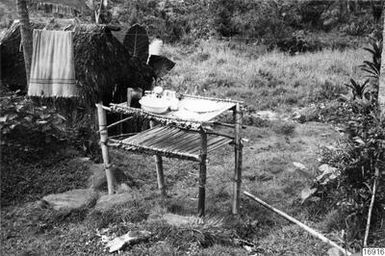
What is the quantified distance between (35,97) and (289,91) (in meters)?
5.99

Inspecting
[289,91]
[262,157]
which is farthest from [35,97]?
[289,91]

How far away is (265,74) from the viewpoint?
10.7 m

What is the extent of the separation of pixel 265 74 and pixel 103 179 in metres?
6.56

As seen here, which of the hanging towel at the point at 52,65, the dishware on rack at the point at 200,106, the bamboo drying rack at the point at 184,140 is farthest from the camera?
the hanging towel at the point at 52,65

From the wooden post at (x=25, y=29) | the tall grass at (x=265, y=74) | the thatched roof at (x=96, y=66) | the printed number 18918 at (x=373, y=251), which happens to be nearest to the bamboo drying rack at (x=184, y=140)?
the thatched roof at (x=96, y=66)

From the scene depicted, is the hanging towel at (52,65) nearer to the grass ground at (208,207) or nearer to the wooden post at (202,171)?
the grass ground at (208,207)

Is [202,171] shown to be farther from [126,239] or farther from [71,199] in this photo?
[71,199]

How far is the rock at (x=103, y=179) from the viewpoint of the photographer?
5175mm

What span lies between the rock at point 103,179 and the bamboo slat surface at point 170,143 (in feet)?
2.00

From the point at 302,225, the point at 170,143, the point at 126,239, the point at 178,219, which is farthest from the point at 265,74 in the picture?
the point at 126,239

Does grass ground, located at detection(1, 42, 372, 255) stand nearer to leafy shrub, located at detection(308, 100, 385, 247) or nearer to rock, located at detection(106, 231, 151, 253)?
rock, located at detection(106, 231, 151, 253)

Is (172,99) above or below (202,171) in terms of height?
above

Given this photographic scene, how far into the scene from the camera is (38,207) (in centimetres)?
465

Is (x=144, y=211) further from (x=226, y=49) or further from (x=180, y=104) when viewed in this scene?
(x=226, y=49)
